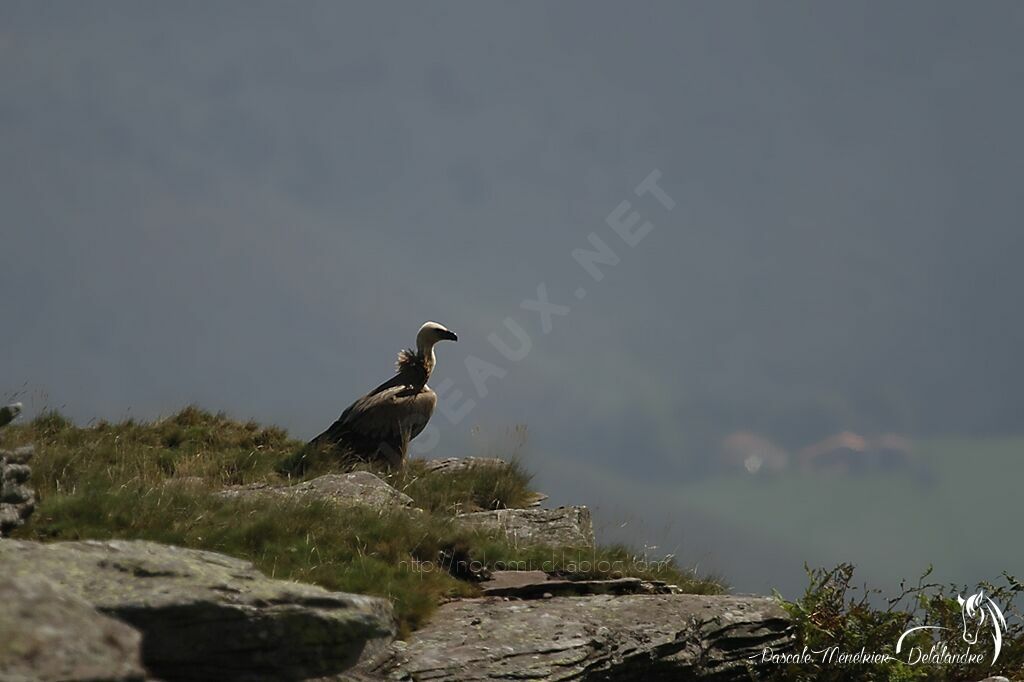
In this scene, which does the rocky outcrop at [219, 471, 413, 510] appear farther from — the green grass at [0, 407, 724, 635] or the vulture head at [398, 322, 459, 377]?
the vulture head at [398, 322, 459, 377]

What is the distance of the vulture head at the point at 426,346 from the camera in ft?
74.8

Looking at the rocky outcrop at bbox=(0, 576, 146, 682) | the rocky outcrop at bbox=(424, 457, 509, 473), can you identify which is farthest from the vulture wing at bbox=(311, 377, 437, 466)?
the rocky outcrop at bbox=(0, 576, 146, 682)

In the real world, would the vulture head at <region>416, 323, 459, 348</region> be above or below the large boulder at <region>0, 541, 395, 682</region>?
above

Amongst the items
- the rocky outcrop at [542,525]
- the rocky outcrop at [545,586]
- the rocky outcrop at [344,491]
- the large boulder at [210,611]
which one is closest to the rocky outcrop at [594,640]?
the rocky outcrop at [545,586]

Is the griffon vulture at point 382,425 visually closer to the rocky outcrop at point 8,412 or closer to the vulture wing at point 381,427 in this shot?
the vulture wing at point 381,427

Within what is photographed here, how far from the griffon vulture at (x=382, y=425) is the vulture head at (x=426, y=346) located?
71 centimetres

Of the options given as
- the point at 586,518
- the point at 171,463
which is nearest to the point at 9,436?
the point at 171,463

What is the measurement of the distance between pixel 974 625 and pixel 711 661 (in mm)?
5219

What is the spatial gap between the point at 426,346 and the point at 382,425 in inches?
108

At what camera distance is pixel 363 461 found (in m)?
20.8

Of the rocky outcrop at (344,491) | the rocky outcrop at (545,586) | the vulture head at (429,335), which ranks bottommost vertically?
the rocky outcrop at (545,586)

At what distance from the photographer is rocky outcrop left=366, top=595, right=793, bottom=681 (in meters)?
10.8

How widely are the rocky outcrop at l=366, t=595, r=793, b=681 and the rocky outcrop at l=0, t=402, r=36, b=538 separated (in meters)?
5.41

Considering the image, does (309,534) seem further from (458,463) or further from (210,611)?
(458,463)
